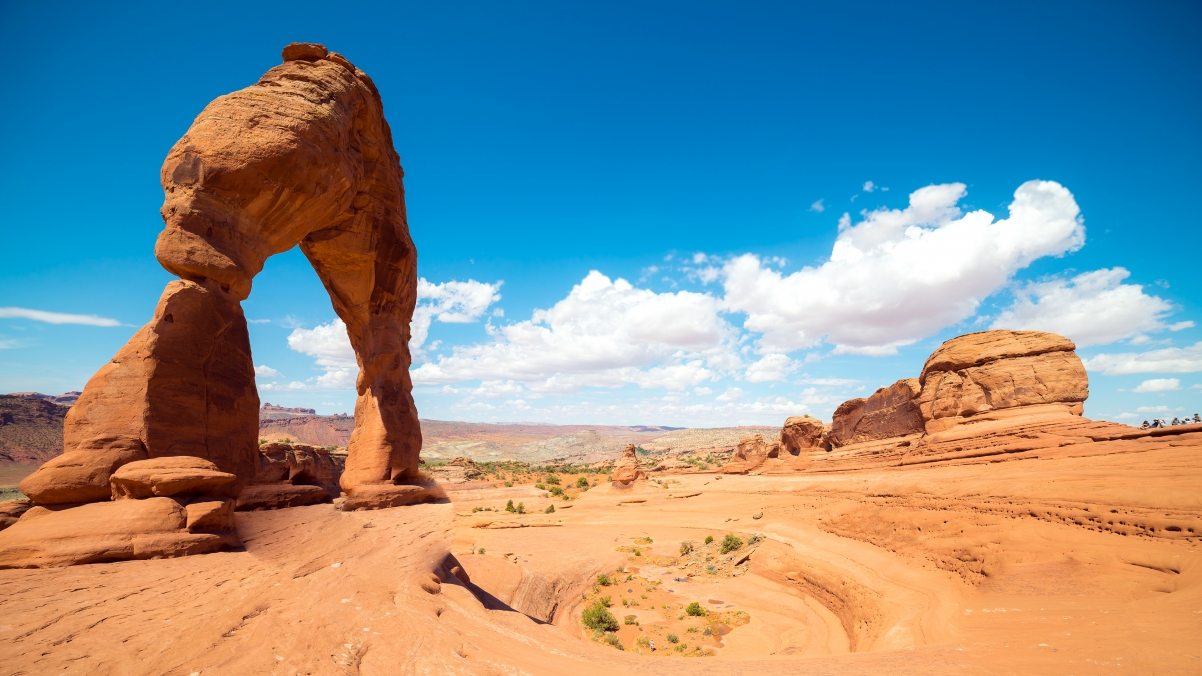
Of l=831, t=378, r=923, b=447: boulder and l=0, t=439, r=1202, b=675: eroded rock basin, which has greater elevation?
l=831, t=378, r=923, b=447: boulder

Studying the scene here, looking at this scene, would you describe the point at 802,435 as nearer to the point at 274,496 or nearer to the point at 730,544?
the point at 730,544

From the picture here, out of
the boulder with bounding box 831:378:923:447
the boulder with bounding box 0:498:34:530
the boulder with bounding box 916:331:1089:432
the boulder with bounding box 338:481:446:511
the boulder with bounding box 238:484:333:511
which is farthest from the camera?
the boulder with bounding box 831:378:923:447

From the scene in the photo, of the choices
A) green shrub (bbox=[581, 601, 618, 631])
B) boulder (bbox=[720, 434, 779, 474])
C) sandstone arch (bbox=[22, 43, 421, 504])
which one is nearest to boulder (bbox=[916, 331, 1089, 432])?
boulder (bbox=[720, 434, 779, 474])

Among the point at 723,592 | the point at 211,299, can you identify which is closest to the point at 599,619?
the point at 723,592

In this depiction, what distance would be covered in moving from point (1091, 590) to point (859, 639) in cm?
470

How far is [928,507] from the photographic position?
646 inches

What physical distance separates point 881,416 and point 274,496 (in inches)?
1574

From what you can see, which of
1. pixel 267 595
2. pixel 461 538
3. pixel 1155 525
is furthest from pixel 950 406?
pixel 267 595

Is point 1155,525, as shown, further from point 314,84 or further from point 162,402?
point 314,84

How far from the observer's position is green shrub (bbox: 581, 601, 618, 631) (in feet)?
42.8

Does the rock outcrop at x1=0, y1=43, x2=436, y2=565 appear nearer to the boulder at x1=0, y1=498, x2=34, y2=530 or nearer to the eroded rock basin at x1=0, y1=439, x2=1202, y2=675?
the boulder at x1=0, y1=498, x2=34, y2=530

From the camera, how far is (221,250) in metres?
9.13

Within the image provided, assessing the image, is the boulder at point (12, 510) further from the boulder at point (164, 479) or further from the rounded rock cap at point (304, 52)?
the rounded rock cap at point (304, 52)

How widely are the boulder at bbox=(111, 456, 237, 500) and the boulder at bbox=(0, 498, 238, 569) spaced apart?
222 mm
